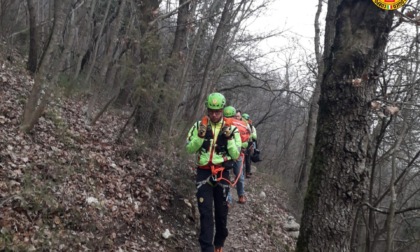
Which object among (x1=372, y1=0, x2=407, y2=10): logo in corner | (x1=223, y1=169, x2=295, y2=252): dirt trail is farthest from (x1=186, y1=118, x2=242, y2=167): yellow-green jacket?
(x1=372, y1=0, x2=407, y2=10): logo in corner

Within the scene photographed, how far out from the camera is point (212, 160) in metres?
5.43

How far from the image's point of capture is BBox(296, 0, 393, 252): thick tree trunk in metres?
3.48

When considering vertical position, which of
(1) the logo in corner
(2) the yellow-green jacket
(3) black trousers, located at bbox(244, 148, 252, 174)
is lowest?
(3) black trousers, located at bbox(244, 148, 252, 174)

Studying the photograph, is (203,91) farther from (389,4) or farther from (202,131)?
(389,4)

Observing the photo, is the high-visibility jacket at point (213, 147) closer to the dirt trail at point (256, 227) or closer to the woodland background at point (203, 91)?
the woodland background at point (203, 91)

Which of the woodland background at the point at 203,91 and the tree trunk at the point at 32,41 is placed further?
the tree trunk at the point at 32,41

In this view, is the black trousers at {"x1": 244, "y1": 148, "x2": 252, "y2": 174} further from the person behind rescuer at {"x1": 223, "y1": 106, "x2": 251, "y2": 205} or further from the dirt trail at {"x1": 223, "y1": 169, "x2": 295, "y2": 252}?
the person behind rescuer at {"x1": 223, "y1": 106, "x2": 251, "y2": 205}

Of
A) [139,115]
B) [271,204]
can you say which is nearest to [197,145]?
[139,115]

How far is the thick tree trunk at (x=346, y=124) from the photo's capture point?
3477 mm

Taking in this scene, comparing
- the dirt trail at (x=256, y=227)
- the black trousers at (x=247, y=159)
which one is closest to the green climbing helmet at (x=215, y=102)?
the dirt trail at (x=256, y=227)

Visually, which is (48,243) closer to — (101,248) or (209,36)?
(101,248)

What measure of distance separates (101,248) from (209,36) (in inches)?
559

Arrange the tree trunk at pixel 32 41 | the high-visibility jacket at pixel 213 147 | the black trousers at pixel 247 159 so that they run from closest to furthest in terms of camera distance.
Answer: the high-visibility jacket at pixel 213 147
the tree trunk at pixel 32 41
the black trousers at pixel 247 159

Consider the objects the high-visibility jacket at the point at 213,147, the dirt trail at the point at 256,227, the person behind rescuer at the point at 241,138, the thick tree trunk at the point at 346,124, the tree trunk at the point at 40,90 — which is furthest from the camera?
the person behind rescuer at the point at 241,138
